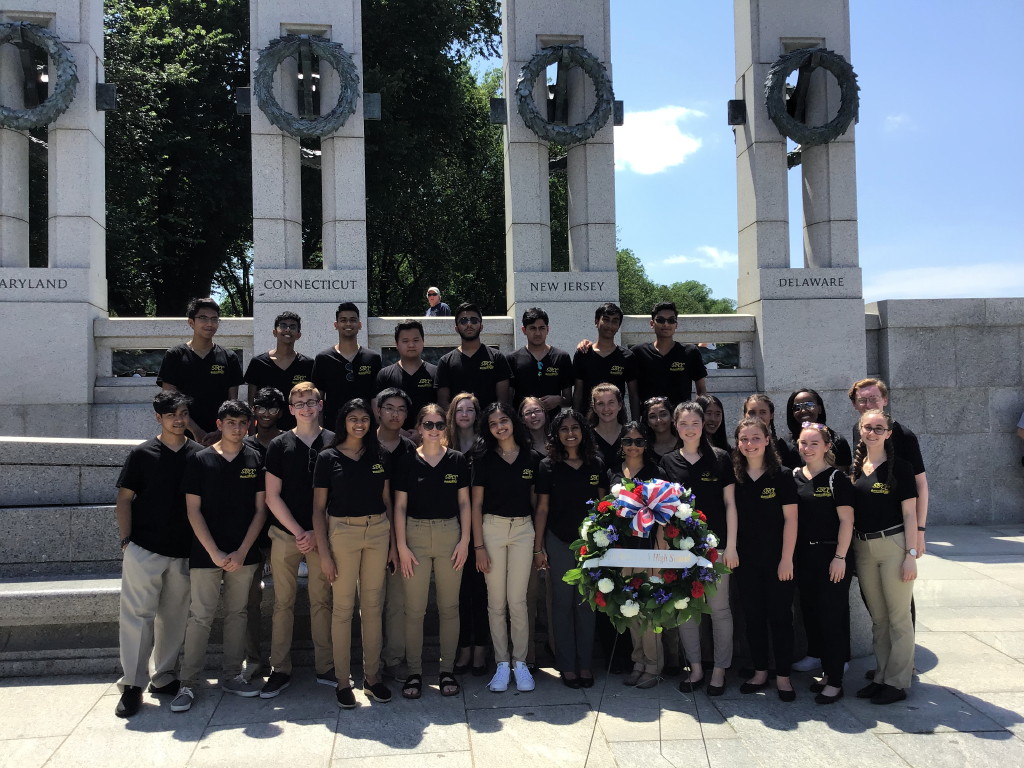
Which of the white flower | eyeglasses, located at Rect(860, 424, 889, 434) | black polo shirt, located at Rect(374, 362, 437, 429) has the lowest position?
the white flower

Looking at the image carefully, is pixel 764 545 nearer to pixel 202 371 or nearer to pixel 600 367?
pixel 600 367

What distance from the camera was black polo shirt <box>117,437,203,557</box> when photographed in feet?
18.3

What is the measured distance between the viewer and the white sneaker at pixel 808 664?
19.9 feet

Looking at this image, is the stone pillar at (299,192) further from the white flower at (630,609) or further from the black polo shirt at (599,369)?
the white flower at (630,609)

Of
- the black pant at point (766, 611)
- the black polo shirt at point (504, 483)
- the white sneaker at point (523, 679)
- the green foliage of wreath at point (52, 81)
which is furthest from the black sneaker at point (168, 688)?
the green foliage of wreath at point (52, 81)

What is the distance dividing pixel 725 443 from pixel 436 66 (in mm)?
17943

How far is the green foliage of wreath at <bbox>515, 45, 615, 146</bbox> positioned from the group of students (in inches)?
238

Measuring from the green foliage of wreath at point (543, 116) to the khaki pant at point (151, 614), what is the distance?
759 cm

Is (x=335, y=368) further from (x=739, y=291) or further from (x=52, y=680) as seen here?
(x=739, y=291)

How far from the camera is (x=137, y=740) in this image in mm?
5004

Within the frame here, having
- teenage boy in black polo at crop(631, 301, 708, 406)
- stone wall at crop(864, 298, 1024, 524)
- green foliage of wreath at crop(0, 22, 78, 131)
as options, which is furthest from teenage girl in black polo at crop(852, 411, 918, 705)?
green foliage of wreath at crop(0, 22, 78, 131)

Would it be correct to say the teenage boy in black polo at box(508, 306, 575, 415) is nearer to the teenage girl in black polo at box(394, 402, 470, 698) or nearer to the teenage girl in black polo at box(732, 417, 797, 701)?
the teenage girl in black polo at box(394, 402, 470, 698)

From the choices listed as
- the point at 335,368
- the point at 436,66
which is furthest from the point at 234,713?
the point at 436,66

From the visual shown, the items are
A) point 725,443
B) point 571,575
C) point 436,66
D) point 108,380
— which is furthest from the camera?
point 436,66
